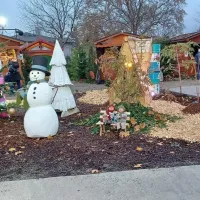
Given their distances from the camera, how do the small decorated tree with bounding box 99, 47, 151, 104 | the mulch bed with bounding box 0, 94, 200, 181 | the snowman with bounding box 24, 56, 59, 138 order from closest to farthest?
the mulch bed with bounding box 0, 94, 200, 181, the snowman with bounding box 24, 56, 59, 138, the small decorated tree with bounding box 99, 47, 151, 104

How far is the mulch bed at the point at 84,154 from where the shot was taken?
14.5 feet

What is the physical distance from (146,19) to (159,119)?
26.2m

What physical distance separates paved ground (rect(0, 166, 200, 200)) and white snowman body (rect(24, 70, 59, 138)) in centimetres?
201

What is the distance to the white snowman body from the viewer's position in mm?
5871

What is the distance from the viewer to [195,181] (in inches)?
152

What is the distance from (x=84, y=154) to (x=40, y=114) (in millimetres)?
1348

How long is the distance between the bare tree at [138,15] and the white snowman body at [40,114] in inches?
1013

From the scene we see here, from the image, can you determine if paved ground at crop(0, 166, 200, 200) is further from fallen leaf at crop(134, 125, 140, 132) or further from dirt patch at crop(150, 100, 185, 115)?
dirt patch at crop(150, 100, 185, 115)

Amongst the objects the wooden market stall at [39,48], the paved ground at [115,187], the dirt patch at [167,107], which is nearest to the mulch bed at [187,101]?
the dirt patch at [167,107]

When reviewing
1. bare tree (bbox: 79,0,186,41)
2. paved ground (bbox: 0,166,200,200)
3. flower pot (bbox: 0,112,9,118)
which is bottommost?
paved ground (bbox: 0,166,200,200)

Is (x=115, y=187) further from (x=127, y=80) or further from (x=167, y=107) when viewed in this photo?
(x=167, y=107)

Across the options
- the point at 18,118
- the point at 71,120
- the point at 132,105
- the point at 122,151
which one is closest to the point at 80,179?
the point at 122,151

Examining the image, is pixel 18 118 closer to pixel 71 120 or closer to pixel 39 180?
pixel 71 120

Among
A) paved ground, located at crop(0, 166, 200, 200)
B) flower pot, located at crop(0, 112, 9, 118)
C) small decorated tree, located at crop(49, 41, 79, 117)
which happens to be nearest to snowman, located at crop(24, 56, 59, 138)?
paved ground, located at crop(0, 166, 200, 200)
